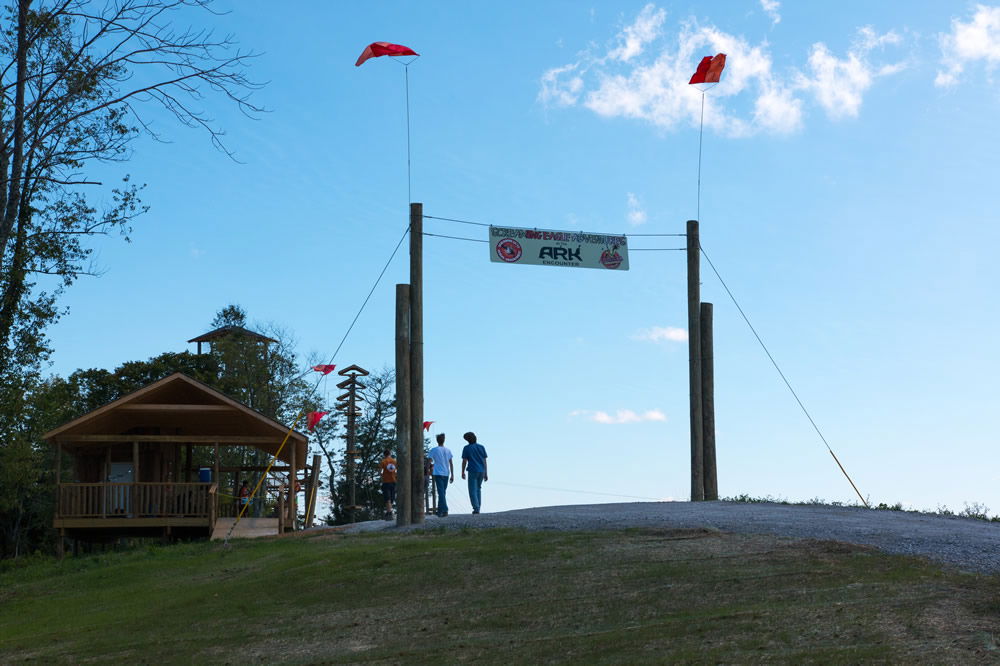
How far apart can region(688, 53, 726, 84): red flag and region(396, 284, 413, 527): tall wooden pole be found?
7.56 metres

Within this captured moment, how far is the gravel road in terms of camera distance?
1234 centimetres

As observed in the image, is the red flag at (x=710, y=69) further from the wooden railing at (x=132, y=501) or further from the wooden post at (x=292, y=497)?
the wooden railing at (x=132, y=501)

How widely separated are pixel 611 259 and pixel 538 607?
35.9ft

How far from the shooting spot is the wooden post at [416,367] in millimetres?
18906

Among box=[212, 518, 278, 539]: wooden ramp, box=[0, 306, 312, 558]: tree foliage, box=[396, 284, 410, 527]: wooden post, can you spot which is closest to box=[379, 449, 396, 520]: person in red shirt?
box=[212, 518, 278, 539]: wooden ramp

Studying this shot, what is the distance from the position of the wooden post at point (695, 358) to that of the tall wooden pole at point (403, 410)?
19.4 feet

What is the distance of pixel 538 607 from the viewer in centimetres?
1102

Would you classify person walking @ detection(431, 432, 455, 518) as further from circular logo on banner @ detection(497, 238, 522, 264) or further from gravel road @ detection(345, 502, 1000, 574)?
circular logo on banner @ detection(497, 238, 522, 264)

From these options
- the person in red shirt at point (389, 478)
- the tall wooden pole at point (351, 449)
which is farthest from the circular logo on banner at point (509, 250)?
the tall wooden pole at point (351, 449)

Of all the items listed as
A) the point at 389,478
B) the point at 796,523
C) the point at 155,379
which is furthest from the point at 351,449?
the point at 796,523

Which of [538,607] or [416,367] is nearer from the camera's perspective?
[538,607]

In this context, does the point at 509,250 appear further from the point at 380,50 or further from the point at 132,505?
the point at 132,505

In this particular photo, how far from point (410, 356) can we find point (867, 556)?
31.5 ft

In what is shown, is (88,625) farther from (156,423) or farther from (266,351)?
(266,351)
